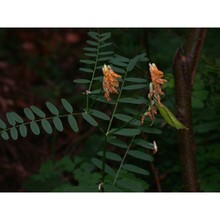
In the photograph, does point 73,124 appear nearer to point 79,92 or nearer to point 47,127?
point 47,127

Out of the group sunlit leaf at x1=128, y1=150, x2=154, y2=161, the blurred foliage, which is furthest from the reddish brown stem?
sunlit leaf at x1=128, y1=150, x2=154, y2=161

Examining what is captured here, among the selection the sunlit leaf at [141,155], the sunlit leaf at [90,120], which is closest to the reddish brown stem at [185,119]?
the sunlit leaf at [141,155]

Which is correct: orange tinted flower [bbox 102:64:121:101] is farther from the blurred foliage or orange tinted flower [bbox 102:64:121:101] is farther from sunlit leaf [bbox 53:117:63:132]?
the blurred foliage

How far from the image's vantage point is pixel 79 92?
378cm

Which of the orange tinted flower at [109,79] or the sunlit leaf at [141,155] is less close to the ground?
the orange tinted flower at [109,79]

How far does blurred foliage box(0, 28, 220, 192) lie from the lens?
2141 millimetres

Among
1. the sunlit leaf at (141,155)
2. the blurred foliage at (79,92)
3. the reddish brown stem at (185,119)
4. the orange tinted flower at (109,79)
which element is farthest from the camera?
the blurred foliage at (79,92)

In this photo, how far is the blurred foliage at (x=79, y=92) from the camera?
2141mm

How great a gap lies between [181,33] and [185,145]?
941 mm

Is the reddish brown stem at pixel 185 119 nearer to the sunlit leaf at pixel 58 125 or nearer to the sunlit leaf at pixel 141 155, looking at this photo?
the sunlit leaf at pixel 141 155

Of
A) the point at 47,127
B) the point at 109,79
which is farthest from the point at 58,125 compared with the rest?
the point at 109,79

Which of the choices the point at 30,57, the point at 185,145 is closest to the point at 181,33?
the point at 185,145

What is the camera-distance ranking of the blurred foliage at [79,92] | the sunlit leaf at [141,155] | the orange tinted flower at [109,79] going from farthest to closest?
the blurred foliage at [79,92], the sunlit leaf at [141,155], the orange tinted flower at [109,79]

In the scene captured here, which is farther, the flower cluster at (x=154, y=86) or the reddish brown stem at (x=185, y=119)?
the reddish brown stem at (x=185, y=119)
